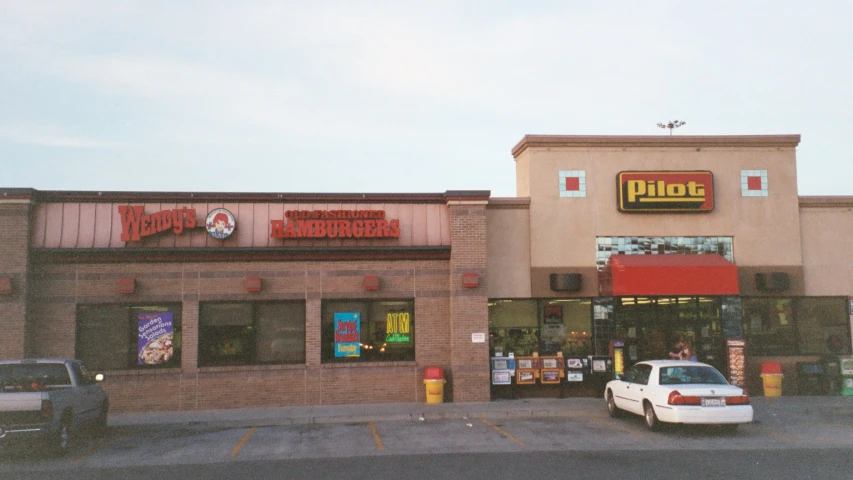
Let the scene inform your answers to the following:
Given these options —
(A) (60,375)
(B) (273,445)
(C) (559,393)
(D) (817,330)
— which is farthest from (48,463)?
(D) (817,330)

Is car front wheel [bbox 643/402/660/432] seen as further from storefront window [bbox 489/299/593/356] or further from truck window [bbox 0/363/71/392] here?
truck window [bbox 0/363/71/392]

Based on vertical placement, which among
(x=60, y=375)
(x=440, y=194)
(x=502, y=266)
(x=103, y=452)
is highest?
(x=440, y=194)

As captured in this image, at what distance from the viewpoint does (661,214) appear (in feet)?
71.3

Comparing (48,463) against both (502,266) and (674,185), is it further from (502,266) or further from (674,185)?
(674,185)

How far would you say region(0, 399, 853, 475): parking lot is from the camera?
13133 millimetres

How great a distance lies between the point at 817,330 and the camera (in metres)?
22.0

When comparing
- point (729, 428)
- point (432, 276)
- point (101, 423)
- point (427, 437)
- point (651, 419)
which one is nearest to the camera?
point (427, 437)

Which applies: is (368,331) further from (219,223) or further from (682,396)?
(682,396)

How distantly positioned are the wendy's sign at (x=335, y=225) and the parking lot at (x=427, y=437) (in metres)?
5.25

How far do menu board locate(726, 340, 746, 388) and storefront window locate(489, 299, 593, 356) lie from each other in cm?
398

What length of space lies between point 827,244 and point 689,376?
10.3 metres

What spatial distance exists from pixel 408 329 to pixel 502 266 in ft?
11.1

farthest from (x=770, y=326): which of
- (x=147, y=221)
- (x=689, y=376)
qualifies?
(x=147, y=221)

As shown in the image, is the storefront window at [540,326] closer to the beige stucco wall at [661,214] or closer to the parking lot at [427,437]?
the beige stucco wall at [661,214]
